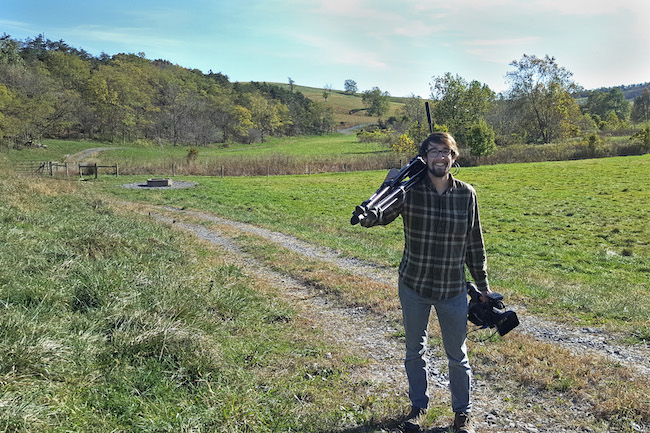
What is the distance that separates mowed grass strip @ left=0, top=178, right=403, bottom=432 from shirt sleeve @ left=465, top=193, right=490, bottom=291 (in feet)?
5.35

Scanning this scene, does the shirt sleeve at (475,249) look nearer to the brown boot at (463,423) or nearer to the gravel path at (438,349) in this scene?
the brown boot at (463,423)

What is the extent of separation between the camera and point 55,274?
6.04 meters

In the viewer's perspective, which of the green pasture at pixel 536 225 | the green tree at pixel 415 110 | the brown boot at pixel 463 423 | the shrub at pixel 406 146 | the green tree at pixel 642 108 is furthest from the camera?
the green tree at pixel 642 108

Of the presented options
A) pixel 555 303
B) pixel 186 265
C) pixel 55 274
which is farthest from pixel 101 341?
pixel 555 303

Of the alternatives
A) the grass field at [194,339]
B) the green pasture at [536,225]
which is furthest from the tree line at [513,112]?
the grass field at [194,339]

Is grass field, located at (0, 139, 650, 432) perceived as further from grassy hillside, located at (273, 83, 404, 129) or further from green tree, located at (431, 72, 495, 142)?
grassy hillside, located at (273, 83, 404, 129)

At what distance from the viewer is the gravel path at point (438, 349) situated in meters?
4.00

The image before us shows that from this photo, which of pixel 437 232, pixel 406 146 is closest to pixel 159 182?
pixel 437 232

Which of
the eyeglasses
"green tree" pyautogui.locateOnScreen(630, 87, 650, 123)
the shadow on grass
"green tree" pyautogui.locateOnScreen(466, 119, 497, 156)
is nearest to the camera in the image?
the eyeglasses

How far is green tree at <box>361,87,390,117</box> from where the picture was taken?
136 metres

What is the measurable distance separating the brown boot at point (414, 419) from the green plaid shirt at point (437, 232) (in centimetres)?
116

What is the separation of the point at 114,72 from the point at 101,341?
92491 millimetres

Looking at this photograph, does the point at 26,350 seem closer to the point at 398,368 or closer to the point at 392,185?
the point at 392,185

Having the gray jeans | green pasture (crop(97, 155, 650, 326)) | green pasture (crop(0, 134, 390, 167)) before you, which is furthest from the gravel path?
green pasture (crop(0, 134, 390, 167))
